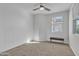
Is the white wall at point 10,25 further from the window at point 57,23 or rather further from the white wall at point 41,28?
the window at point 57,23

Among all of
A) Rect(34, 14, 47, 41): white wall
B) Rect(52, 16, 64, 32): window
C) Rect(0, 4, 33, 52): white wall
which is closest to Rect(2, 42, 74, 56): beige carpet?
Rect(0, 4, 33, 52): white wall

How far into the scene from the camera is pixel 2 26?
4.03 m

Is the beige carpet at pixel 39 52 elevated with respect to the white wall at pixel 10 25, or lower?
lower

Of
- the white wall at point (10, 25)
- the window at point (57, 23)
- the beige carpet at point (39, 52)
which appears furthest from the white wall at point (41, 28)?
the beige carpet at point (39, 52)

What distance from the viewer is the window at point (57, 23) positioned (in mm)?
6791

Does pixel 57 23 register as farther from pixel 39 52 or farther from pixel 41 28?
pixel 39 52

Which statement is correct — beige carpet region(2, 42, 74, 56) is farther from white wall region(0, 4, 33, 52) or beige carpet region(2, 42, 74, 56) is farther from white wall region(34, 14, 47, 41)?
white wall region(34, 14, 47, 41)

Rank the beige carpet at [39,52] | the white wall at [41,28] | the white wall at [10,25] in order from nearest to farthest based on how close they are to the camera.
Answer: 1. the beige carpet at [39,52]
2. the white wall at [10,25]
3. the white wall at [41,28]

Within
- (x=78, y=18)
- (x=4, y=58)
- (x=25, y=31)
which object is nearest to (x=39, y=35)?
(x=25, y=31)

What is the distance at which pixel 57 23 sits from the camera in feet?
23.2

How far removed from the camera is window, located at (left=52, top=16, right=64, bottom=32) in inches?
267

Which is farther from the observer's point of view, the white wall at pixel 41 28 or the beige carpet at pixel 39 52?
the white wall at pixel 41 28

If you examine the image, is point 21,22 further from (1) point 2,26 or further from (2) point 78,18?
(2) point 78,18

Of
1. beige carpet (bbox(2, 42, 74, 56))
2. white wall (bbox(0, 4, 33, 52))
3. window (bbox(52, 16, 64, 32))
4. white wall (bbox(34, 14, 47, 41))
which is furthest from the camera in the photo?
white wall (bbox(34, 14, 47, 41))
